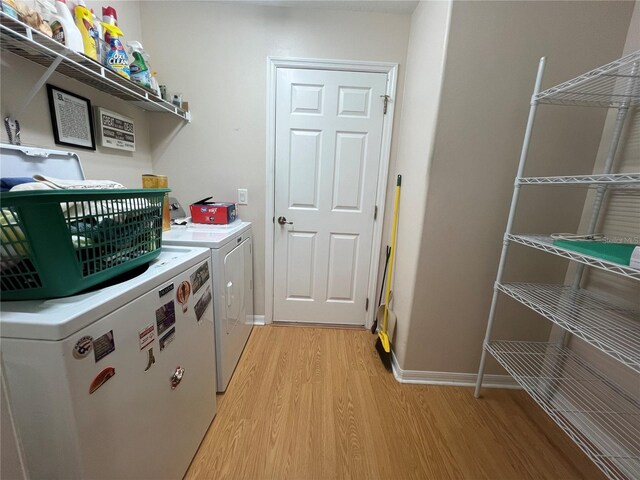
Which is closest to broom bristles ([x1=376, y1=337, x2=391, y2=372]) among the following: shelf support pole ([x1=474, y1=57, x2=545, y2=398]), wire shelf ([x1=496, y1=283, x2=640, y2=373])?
shelf support pole ([x1=474, y1=57, x2=545, y2=398])

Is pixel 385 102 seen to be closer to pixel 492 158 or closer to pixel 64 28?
pixel 492 158

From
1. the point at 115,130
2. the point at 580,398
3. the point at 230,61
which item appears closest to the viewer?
the point at 580,398

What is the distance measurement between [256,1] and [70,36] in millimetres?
1259

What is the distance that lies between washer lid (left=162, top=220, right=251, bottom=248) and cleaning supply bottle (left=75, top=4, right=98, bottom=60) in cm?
85

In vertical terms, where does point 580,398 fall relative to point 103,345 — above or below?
below

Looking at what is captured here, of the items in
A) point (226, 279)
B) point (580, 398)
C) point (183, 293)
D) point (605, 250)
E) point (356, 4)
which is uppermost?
point (356, 4)

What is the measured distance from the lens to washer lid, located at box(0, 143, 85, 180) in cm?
98

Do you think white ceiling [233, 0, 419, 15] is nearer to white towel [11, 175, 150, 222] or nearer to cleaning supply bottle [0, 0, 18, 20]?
cleaning supply bottle [0, 0, 18, 20]

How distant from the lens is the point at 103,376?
0.63m

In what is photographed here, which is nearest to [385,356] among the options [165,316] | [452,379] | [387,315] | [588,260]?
[387,315]

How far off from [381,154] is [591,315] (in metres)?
1.51

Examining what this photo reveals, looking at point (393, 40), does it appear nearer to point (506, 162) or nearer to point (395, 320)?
point (506, 162)

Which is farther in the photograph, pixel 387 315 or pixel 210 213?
pixel 387 315

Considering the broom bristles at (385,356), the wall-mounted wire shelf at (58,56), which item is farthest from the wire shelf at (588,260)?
the wall-mounted wire shelf at (58,56)
